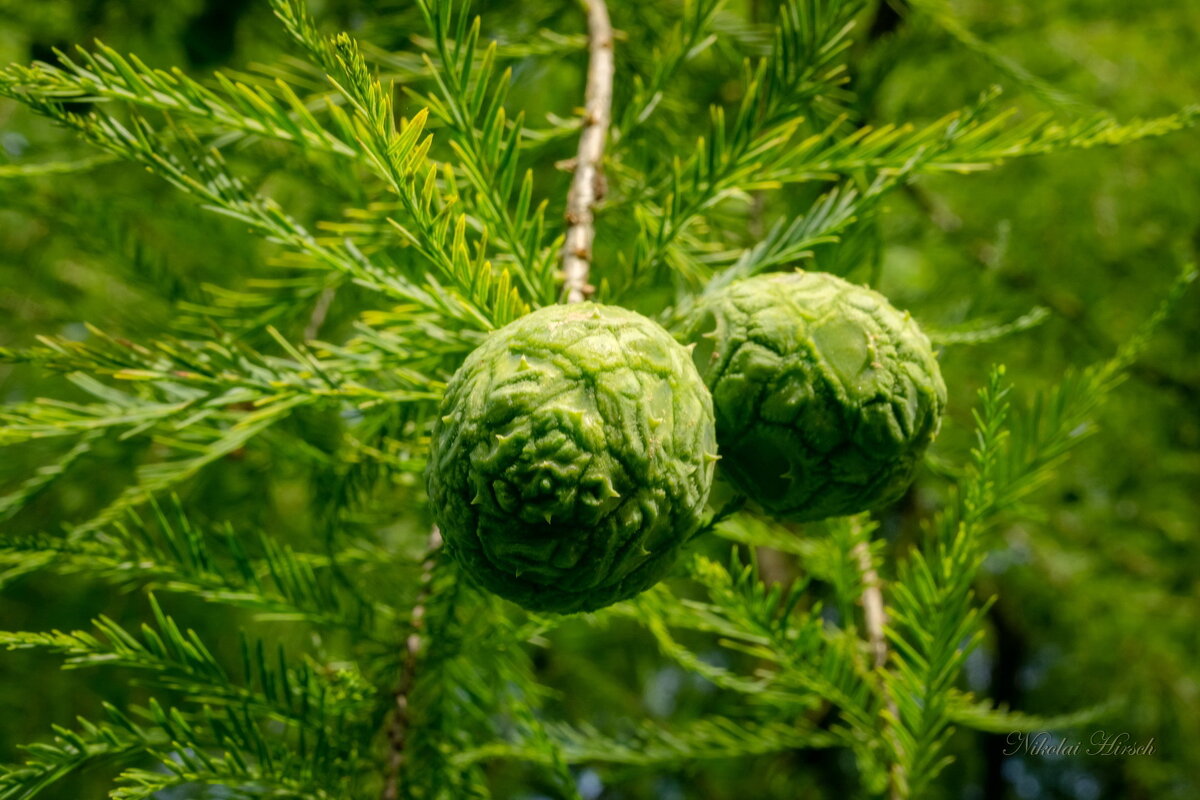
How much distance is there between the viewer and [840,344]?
3.33ft

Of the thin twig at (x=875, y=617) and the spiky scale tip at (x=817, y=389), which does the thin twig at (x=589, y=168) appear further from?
the thin twig at (x=875, y=617)

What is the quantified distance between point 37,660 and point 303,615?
177 cm

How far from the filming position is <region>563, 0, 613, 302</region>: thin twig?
44.3 inches

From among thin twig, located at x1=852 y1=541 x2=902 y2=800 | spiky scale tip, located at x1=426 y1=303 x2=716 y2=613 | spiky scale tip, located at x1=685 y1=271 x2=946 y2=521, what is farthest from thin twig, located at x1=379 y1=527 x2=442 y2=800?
thin twig, located at x1=852 y1=541 x2=902 y2=800

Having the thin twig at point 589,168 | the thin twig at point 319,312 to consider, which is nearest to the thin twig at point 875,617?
the thin twig at point 589,168

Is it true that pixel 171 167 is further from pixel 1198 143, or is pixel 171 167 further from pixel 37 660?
pixel 1198 143

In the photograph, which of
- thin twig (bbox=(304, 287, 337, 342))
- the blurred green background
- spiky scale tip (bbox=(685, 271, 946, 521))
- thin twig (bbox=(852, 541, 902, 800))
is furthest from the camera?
the blurred green background

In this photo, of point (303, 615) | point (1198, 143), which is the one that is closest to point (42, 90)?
point (303, 615)

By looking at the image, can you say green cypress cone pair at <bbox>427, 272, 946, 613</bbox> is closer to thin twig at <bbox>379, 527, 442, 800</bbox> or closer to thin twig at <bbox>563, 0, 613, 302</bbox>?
thin twig at <bbox>563, 0, 613, 302</bbox>

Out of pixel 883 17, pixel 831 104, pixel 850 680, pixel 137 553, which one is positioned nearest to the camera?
pixel 137 553

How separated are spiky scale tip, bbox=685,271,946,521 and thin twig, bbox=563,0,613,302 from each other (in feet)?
0.56

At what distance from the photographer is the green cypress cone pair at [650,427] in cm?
83

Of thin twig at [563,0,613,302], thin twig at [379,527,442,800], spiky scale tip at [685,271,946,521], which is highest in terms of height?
thin twig at [563,0,613,302]

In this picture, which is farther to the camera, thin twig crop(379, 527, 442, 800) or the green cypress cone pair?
thin twig crop(379, 527, 442, 800)
